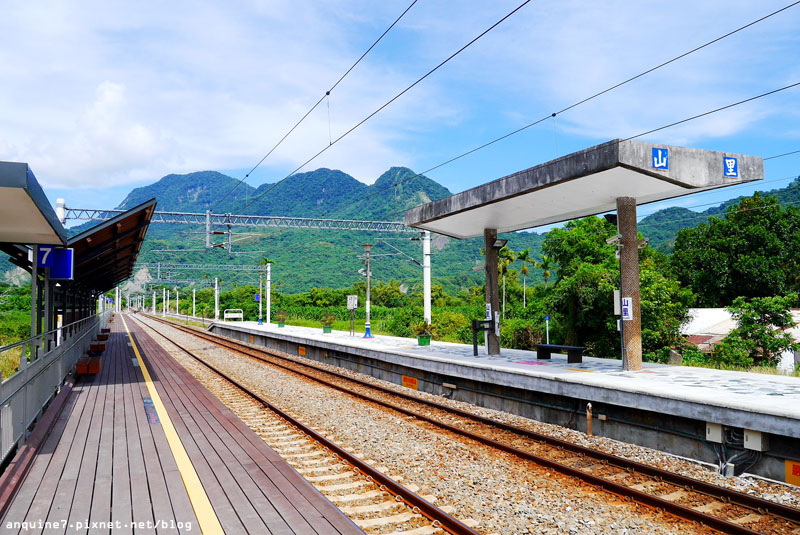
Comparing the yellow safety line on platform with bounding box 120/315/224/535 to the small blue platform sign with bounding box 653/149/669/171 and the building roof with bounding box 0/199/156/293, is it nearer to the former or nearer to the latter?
the building roof with bounding box 0/199/156/293

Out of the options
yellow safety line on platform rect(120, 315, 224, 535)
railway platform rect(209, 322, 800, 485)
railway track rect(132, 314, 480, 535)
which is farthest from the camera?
railway platform rect(209, 322, 800, 485)

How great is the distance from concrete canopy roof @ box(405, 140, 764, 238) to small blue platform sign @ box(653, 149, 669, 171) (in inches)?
0.8

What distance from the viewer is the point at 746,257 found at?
44625 mm

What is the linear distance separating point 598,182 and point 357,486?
8.03 metres

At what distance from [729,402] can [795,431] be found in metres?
0.98

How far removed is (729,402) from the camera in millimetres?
7738

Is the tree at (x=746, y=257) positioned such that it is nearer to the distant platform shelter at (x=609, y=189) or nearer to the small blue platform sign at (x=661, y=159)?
the distant platform shelter at (x=609, y=189)

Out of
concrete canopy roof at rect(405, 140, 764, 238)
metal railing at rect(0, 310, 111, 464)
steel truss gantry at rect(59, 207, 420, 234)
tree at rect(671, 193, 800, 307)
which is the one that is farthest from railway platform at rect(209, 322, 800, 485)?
tree at rect(671, 193, 800, 307)

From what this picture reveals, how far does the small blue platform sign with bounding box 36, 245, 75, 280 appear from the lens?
11429 millimetres

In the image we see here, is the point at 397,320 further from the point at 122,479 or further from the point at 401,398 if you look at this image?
the point at 122,479

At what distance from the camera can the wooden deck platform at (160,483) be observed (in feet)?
15.8

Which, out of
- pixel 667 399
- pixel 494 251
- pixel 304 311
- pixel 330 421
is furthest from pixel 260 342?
pixel 304 311

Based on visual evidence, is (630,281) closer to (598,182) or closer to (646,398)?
(598,182)

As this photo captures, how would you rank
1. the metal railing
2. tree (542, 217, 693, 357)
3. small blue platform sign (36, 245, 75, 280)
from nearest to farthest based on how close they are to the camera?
1. the metal railing
2. small blue platform sign (36, 245, 75, 280)
3. tree (542, 217, 693, 357)
